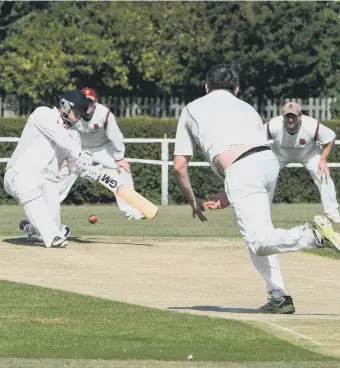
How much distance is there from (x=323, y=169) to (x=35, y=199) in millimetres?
4940

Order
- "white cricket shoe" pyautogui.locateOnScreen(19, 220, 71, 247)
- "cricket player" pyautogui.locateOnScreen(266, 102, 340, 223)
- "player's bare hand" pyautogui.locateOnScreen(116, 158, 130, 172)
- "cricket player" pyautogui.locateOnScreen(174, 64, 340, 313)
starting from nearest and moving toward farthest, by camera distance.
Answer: "cricket player" pyautogui.locateOnScreen(174, 64, 340, 313), "white cricket shoe" pyautogui.locateOnScreen(19, 220, 71, 247), "cricket player" pyautogui.locateOnScreen(266, 102, 340, 223), "player's bare hand" pyautogui.locateOnScreen(116, 158, 130, 172)

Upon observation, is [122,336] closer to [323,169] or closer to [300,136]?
[300,136]

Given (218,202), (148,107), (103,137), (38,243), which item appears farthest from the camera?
(148,107)

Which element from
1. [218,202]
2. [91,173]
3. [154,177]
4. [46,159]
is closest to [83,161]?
[91,173]

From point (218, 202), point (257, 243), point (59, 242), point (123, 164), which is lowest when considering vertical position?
point (123, 164)

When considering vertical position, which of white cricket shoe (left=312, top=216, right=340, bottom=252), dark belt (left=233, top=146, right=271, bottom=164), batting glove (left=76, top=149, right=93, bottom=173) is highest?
dark belt (left=233, top=146, right=271, bottom=164)

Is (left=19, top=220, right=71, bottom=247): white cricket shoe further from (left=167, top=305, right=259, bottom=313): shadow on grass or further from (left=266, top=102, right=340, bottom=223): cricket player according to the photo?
(left=167, top=305, right=259, bottom=313): shadow on grass

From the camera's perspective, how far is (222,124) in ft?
38.9

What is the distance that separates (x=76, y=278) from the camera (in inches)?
579

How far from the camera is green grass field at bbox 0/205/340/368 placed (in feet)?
33.3

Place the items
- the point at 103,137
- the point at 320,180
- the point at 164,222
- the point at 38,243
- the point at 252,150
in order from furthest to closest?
the point at 164,222
the point at 103,137
the point at 320,180
the point at 38,243
the point at 252,150

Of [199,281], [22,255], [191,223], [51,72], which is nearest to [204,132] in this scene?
[199,281]

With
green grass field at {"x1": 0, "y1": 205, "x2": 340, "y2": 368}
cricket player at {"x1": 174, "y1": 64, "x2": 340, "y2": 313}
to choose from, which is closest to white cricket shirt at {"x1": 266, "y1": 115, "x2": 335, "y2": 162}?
green grass field at {"x1": 0, "y1": 205, "x2": 340, "y2": 368}

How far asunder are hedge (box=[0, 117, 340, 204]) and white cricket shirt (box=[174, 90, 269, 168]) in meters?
15.5
